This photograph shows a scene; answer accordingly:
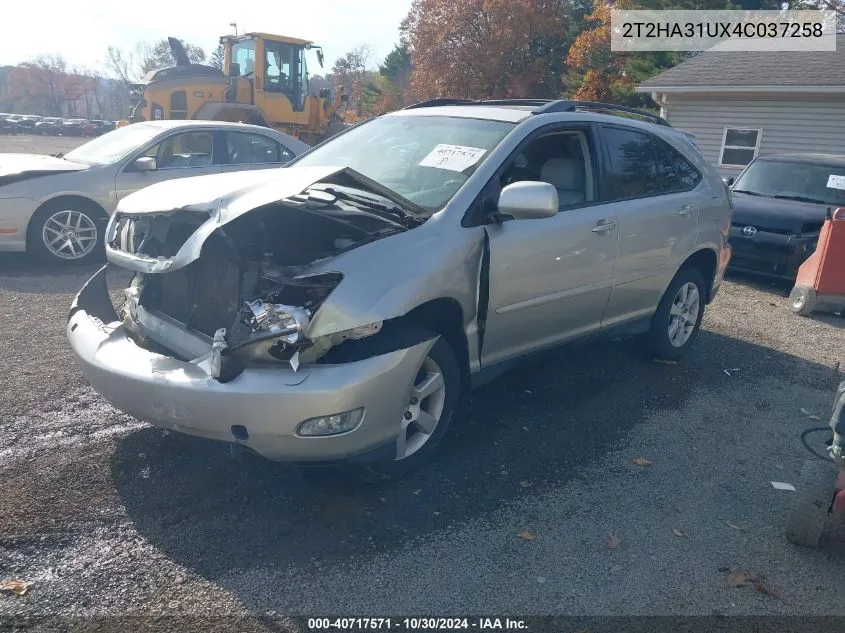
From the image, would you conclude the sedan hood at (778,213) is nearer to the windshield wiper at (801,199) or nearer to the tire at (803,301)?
the windshield wiper at (801,199)

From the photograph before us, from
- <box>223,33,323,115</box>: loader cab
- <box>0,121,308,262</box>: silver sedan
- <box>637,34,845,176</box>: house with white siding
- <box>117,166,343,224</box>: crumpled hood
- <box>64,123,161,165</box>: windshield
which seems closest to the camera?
<box>117,166,343,224</box>: crumpled hood

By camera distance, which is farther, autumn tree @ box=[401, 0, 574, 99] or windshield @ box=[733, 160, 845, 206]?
autumn tree @ box=[401, 0, 574, 99]

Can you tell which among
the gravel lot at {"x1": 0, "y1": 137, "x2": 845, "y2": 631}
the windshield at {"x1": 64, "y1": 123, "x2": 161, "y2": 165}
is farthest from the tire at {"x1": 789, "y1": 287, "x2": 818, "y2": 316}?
the windshield at {"x1": 64, "y1": 123, "x2": 161, "y2": 165}

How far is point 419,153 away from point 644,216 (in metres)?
1.72

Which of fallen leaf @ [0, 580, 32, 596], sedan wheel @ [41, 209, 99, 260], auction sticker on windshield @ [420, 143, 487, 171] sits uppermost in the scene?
auction sticker on windshield @ [420, 143, 487, 171]

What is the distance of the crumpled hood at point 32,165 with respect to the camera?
7352mm

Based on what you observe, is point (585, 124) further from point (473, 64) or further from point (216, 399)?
point (473, 64)

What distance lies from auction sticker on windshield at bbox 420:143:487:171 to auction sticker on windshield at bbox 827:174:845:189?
755cm

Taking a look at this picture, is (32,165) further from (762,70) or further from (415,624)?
(762,70)

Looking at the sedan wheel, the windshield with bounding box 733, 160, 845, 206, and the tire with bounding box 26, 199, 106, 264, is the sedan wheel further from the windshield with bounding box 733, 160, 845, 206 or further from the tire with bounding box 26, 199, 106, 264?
the windshield with bounding box 733, 160, 845, 206

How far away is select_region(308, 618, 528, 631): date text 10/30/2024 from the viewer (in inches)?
102

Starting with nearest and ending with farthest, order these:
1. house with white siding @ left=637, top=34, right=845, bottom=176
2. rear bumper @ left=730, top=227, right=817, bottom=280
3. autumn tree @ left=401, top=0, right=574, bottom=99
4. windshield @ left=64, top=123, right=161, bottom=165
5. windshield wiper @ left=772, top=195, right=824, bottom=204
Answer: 1. windshield @ left=64, top=123, right=161, bottom=165
2. rear bumper @ left=730, top=227, right=817, bottom=280
3. windshield wiper @ left=772, top=195, right=824, bottom=204
4. house with white siding @ left=637, top=34, right=845, bottom=176
5. autumn tree @ left=401, top=0, right=574, bottom=99

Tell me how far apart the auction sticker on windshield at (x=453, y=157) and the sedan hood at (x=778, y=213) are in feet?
19.8

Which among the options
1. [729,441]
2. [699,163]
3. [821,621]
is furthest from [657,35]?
[821,621]
